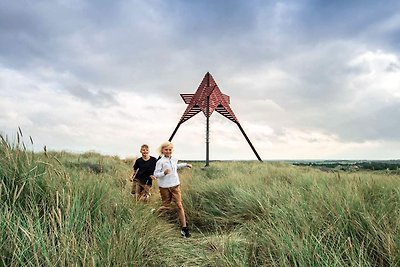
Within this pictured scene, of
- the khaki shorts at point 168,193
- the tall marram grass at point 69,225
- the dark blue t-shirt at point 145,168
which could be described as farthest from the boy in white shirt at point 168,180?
the tall marram grass at point 69,225

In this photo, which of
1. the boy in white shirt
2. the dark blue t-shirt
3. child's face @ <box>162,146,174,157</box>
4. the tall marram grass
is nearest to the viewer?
the tall marram grass

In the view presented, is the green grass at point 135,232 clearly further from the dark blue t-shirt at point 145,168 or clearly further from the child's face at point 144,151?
the child's face at point 144,151

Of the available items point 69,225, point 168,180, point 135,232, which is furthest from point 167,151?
point 69,225

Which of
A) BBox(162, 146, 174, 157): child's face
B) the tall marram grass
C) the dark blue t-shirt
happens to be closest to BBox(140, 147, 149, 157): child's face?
the dark blue t-shirt

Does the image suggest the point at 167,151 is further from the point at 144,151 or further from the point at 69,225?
the point at 69,225

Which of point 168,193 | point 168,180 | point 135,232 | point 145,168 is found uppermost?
point 145,168

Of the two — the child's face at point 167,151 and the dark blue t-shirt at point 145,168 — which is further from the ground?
the child's face at point 167,151

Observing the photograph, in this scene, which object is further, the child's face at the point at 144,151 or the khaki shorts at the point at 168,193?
the child's face at the point at 144,151

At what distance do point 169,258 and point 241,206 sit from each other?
9.73ft

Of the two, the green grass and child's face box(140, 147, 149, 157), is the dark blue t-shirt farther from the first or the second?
the green grass

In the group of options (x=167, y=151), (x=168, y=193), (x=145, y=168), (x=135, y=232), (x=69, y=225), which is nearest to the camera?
(x=69, y=225)

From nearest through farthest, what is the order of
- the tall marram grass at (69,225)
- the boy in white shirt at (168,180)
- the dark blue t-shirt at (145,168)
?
the tall marram grass at (69,225) < the boy in white shirt at (168,180) < the dark blue t-shirt at (145,168)

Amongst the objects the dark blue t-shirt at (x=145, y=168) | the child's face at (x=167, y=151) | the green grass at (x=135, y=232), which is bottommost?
the green grass at (x=135, y=232)

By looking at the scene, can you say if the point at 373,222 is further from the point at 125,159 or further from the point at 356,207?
the point at 125,159
